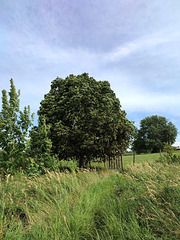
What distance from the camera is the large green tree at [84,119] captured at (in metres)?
8.85

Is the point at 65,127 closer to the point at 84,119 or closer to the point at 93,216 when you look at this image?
the point at 84,119

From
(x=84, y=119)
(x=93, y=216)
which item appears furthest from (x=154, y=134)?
(x=93, y=216)

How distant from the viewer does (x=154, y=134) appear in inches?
1788

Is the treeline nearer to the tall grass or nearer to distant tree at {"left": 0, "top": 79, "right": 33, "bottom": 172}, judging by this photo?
distant tree at {"left": 0, "top": 79, "right": 33, "bottom": 172}

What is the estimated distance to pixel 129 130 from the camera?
33.6 feet

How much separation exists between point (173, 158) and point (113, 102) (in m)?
5.11

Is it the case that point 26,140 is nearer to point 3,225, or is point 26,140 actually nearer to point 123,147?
point 3,225

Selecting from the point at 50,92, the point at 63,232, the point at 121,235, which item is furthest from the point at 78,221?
the point at 50,92

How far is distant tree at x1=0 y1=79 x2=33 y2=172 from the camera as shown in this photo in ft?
22.6

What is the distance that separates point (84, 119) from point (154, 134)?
40.8 metres

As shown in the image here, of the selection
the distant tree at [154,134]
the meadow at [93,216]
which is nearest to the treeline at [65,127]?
the meadow at [93,216]

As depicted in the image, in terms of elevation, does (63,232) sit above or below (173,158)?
below

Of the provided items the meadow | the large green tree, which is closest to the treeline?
the large green tree

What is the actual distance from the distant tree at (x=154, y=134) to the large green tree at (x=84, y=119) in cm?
3572
